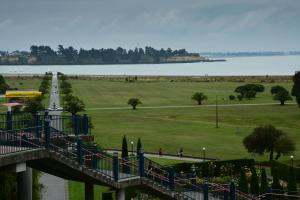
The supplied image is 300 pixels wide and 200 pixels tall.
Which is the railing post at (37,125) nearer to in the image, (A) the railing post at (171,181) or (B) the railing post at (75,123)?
(B) the railing post at (75,123)

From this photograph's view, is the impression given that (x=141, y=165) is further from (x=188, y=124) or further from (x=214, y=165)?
(x=188, y=124)

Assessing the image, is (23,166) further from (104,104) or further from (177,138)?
(104,104)

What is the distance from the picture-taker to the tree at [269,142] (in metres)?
53.4

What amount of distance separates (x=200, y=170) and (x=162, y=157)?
10.3 m

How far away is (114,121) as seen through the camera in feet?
285

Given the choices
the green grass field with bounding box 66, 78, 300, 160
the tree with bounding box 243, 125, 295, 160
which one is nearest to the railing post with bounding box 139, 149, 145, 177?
the tree with bounding box 243, 125, 295, 160

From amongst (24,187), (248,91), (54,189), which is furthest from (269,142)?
(248,91)

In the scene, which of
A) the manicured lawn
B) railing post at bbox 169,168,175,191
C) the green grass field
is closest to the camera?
railing post at bbox 169,168,175,191

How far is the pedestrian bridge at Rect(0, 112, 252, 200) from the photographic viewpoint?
76.2 ft

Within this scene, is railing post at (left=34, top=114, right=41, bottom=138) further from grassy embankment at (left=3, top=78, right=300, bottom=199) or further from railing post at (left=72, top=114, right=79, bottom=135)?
grassy embankment at (left=3, top=78, right=300, bottom=199)

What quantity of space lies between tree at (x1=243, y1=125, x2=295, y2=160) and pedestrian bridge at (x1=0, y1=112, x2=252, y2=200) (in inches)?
927

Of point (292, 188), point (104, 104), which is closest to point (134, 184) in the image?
point (292, 188)

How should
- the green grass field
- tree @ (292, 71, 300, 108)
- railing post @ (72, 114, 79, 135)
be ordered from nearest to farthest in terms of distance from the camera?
railing post @ (72, 114, 79, 135), the green grass field, tree @ (292, 71, 300, 108)

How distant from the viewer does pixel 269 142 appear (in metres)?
53.8
